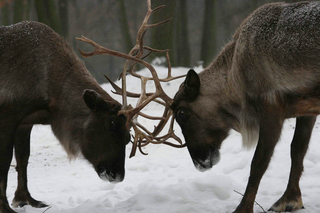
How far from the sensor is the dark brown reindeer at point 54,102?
3.48 meters

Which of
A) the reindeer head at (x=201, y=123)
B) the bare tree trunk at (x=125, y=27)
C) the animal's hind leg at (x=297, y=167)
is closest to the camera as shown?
the animal's hind leg at (x=297, y=167)

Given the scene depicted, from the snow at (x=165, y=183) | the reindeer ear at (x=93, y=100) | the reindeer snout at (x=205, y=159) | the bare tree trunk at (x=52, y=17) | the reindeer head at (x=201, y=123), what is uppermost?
the bare tree trunk at (x=52, y=17)

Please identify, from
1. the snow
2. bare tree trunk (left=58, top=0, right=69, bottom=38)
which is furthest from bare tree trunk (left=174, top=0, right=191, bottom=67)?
the snow

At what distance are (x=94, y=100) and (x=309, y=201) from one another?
7.41 ft

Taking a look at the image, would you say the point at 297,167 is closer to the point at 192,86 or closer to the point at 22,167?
the point at 192,86

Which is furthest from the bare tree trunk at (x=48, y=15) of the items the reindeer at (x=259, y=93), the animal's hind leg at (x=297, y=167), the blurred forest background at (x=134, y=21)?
the animal's hind leg at (x=297, y=167)

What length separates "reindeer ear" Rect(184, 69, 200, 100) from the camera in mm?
3492

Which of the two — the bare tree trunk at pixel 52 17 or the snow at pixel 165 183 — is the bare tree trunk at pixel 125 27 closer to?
the bare tree trunk at pixel 52 17

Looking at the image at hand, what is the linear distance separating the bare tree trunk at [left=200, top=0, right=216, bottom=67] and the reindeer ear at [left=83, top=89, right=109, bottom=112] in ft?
30.2

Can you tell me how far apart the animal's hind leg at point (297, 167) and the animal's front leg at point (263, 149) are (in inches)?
19.9

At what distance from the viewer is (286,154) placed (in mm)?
5074

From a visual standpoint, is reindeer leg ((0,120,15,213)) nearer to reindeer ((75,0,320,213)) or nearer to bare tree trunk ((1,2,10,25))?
reindeer ((75,0,320,213))

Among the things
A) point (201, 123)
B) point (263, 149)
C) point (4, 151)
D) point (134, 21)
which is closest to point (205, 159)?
point (201, 123)


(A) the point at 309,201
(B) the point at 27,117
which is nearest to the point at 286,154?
(A) the point at 309,201
